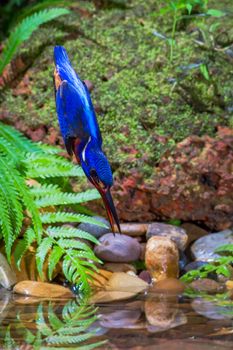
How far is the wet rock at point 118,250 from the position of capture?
3568mm

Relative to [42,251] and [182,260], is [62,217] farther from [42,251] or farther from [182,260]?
[182,260]

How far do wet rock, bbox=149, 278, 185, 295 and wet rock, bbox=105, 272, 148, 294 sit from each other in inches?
2.6

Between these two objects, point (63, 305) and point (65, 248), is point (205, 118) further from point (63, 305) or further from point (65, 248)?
point (63, 305)

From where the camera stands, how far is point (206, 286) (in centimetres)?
323

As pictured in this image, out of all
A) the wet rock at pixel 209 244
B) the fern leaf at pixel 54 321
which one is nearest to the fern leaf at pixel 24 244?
the fern leaf at pixel 54 321

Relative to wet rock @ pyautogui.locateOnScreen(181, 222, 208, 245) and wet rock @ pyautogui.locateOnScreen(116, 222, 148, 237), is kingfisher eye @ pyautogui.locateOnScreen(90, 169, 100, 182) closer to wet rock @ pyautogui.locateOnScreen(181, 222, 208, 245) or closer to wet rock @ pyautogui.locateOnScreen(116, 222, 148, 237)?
wet rock @ pyautogui.locateOnScreen(116, 222, 148, 237)

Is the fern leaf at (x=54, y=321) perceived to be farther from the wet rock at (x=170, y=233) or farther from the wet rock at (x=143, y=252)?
the wet rock at (x=170, y=233)

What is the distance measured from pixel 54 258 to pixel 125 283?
40 centimetres

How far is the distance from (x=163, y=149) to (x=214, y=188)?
404 millimetres

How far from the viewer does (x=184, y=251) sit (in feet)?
12.4

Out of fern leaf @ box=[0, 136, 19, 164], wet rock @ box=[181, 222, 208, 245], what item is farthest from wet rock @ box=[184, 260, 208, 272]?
fern leaf @ box=[0, 136, 19, 164]

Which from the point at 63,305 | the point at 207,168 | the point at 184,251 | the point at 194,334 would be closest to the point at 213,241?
the point at 184,251

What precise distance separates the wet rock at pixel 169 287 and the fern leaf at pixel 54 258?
20.3 inches

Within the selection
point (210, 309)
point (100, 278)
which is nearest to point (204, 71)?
point (100, 278)
